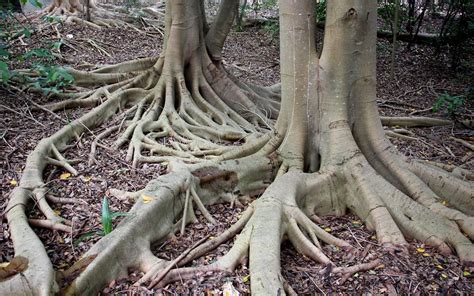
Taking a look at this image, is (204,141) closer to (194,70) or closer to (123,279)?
(194,70)

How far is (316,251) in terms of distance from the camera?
274 cm

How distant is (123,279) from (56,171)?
1.62 metres

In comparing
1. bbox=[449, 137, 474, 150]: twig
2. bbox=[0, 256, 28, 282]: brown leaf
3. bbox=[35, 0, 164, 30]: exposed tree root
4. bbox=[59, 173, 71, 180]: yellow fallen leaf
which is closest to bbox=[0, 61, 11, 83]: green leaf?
bbox=[59, 173, 71, 180]: yellow fallen leaf

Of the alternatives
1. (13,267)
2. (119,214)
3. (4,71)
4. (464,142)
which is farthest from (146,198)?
(464,142)

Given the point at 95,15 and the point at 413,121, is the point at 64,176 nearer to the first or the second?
the point at 413,121

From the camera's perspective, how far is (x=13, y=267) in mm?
2137

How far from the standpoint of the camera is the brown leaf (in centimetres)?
209

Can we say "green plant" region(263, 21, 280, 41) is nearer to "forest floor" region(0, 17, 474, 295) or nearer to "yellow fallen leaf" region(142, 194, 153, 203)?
"forest floor" region(0, 17, 474, 295)

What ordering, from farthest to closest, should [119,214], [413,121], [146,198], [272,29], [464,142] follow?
[272,29] < [413,121] < [464,142] < [146,198] < [119,214]

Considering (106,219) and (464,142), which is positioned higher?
(106,219)

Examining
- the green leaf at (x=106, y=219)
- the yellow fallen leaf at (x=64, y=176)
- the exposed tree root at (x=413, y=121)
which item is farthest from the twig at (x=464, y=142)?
the yellow fallen leaf at (x=64, y=176)

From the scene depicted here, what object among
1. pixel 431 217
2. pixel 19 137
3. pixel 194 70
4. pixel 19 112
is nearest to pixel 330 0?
pixel 431 217

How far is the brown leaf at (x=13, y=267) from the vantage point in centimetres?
209

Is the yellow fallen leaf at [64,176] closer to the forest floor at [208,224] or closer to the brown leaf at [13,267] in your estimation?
the forest floor at [208,224]
